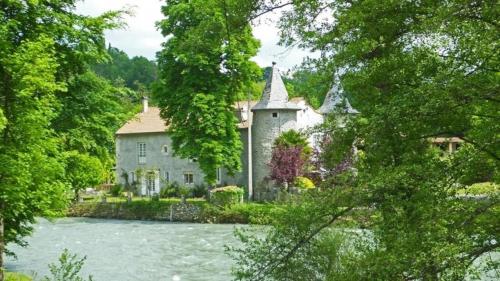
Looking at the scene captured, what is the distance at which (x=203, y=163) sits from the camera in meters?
34.3

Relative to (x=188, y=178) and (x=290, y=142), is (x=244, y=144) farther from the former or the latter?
(x=188, y=178)

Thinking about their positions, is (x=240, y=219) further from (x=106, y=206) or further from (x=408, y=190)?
(x=408, y=190)

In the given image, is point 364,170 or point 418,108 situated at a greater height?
point 418,108

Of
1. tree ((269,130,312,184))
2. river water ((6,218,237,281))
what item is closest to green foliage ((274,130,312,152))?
tree ((269,130,312,184))

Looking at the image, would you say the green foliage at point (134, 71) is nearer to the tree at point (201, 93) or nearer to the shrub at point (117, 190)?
the shrub at point (117, 190)

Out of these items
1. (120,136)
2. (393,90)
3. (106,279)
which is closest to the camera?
(393,90)

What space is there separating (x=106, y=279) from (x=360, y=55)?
12700mm

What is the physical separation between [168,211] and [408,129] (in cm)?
3073

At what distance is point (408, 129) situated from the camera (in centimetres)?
633

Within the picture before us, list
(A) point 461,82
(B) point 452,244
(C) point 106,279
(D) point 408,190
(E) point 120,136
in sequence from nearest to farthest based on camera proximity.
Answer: (B) point 452,244 → (A) point 461,82 → (D) point 408,190 → (C) point 106,279 → (E) point 120,136

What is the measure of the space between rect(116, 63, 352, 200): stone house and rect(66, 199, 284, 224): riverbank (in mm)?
3081

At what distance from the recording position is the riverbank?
3356 cm

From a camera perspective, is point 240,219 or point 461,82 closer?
point 461,82

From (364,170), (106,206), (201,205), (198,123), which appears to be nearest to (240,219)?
(201,205)
